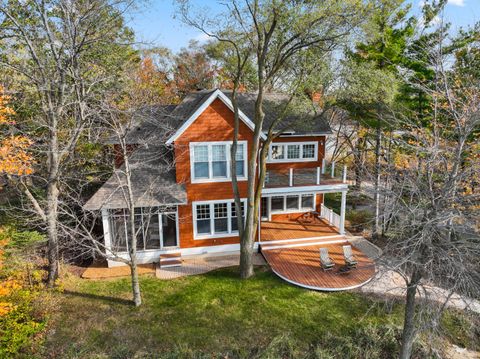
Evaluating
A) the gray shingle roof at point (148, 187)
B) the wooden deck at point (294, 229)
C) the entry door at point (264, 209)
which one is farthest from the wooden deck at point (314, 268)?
the gray shingle roof at point (148, 187)

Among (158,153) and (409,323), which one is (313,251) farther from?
(158,153)

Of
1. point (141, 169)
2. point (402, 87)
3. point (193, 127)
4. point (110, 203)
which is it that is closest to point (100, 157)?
point (141, 169)

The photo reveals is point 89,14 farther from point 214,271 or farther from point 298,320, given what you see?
point 298,320

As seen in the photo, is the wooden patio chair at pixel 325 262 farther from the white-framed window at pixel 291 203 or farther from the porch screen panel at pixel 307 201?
the porch screen panel at pixel 307 201

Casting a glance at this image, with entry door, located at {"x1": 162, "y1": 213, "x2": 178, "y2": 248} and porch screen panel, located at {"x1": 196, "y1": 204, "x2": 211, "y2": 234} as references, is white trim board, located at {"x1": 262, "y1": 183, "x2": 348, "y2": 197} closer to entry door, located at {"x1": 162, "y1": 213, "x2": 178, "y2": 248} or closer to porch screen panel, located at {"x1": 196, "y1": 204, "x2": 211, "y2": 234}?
porch screen panel, located at {"x1": 196, "y1": 204, "x2": 211, "y2": 234}

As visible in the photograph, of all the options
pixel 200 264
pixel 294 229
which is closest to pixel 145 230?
pixel 200 264
